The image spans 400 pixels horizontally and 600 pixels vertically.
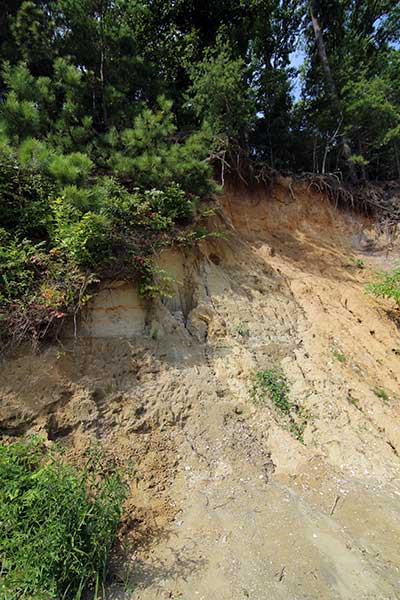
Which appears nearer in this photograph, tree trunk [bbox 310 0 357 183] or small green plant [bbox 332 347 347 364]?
small green plant [bbox 332 347 347 364]

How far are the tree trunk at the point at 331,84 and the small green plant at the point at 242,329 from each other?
249 inches

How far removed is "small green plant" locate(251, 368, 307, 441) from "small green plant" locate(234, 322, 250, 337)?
71 centimetres

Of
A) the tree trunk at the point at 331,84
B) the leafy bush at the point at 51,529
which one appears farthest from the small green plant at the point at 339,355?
the tree trunk at the point at 331,84

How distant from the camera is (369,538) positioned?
2.68 m

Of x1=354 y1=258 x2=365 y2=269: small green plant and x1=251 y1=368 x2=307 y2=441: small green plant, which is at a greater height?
x1=354 y1=258 x2=365 y2=269: small green plant

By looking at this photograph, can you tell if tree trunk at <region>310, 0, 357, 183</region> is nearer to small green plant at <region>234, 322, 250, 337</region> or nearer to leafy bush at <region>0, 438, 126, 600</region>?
small green plant at <region>234, 322, 250, 337</region>

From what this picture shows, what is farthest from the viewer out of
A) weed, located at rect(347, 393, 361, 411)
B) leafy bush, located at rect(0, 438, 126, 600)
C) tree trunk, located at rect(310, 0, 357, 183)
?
tree trunk, located at rect(310, 0, 357, 183)

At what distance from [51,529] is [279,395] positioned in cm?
305

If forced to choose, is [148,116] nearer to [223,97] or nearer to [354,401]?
[223,97]

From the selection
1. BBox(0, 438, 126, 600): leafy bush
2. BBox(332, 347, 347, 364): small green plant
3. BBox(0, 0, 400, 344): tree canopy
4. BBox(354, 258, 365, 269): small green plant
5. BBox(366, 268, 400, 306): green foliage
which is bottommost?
BBox(0, 438, 126, 600): leafy bush

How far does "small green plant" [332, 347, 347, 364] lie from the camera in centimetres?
493

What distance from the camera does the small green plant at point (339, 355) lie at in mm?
4927

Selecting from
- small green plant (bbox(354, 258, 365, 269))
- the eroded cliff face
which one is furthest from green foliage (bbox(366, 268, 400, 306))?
small green plant (bbox(354, 258, 365, 269))

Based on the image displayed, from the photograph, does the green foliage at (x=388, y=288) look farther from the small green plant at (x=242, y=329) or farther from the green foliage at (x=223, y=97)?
the green foliage at (x=223, y=97)
